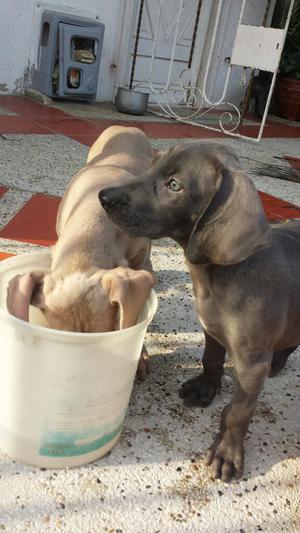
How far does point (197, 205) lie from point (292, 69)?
11466 millimetres

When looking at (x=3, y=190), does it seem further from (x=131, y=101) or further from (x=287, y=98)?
(x=287, y=98)

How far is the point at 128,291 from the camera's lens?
177 cm

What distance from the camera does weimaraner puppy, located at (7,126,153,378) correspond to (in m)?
1.79

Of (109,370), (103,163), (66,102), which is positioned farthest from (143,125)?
(109,370)

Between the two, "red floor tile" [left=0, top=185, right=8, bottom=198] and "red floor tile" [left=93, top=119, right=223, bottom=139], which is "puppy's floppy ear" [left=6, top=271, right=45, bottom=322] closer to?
"red floor tile" [left=0, top=185, right=8, bottom=198]

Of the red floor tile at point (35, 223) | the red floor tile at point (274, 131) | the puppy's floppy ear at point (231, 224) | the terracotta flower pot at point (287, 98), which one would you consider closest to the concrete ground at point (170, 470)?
the red floor tile at point (35, 223)

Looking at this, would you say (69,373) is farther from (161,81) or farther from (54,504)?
(161,81)

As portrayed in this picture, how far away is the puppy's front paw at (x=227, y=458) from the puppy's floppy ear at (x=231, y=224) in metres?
0.79

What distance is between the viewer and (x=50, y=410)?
6.13 feet

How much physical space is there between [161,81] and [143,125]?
3.30m

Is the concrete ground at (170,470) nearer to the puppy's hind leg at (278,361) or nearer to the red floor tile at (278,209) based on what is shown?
the puppy's hind leg at (278,361)

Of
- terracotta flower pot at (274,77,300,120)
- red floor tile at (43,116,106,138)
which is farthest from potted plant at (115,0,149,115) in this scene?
terracotta flower pot at (274,77,300,120)

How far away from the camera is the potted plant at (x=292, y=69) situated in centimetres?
1212

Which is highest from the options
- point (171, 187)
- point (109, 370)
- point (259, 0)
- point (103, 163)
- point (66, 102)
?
point (259, 0)
